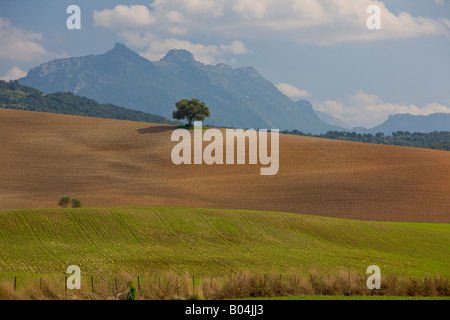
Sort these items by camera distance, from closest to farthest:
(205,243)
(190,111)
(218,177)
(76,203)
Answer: (205,243)
(76,203)
(218,177)
(190,111)

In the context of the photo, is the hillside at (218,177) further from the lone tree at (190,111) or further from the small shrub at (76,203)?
the lone tree at (190,111)

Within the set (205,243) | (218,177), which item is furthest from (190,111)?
(205,243)

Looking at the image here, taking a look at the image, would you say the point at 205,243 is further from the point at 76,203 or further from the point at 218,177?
the point at 218,177

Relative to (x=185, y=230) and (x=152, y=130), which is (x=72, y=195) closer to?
(x=185, y=230)

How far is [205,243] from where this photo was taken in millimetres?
39969

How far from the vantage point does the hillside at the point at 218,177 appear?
217 feet

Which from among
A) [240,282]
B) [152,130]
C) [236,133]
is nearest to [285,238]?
[240,282]

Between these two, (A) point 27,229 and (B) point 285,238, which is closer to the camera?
(A) point 27,229

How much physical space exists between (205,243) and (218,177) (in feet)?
128

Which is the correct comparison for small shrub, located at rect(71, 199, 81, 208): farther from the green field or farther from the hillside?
the green field

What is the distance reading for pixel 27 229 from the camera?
130 feet

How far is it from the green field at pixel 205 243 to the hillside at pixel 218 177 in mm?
17087

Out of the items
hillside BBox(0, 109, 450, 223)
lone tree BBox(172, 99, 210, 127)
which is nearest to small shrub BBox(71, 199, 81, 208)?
hillside BBox(0, 109, 450, 223)
